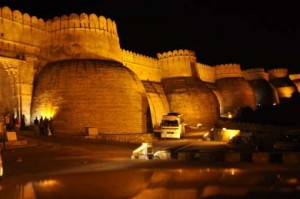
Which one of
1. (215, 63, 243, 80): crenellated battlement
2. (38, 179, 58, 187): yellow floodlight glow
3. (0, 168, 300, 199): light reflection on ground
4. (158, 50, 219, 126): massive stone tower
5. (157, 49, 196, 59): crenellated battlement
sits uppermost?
(157, 49, 196, 59): crenellated battlement

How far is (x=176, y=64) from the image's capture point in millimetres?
39094

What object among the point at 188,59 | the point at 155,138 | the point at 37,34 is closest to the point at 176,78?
the point at 188,59

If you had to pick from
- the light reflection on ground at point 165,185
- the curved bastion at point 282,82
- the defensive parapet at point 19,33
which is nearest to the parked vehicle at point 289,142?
the light reflection on ground at point 165,185

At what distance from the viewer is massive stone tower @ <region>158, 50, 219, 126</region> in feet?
119

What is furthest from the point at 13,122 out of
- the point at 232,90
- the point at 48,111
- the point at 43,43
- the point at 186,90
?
the point at 232,90

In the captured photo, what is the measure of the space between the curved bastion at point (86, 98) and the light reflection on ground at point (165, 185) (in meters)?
12.7

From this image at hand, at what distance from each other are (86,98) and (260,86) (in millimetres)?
35964

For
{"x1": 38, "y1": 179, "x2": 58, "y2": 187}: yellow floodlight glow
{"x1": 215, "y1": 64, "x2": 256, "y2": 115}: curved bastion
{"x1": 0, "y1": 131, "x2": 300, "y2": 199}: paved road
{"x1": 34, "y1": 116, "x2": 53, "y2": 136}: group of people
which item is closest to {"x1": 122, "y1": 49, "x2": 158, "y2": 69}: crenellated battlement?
{"x1": 215, "y1": 64, "x2": 256, "y2": 115}: curved bastion

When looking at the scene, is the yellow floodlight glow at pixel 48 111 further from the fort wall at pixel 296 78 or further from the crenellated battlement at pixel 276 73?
the fort wall at pixel 296 78

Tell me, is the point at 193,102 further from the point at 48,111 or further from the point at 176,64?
the point at 48,111

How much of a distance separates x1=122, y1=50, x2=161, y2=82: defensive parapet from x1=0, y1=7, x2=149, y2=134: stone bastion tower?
25.4 feet

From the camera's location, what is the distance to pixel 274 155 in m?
12.8

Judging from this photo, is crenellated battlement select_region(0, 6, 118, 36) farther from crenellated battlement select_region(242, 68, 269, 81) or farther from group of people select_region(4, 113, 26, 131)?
crenellated battlement select_region(242, 68, 269, 81)

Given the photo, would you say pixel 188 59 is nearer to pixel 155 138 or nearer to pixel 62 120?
pixel 155 138
